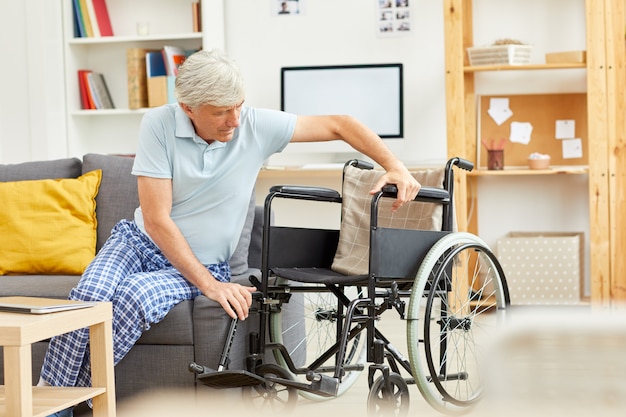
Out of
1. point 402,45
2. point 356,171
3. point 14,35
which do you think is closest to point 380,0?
point 402,45

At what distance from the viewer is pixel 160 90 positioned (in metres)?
4.73

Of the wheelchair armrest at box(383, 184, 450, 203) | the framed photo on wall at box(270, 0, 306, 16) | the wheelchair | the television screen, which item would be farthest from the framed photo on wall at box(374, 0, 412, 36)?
the wheelchair armrest at box(383, 184, 450, 203)

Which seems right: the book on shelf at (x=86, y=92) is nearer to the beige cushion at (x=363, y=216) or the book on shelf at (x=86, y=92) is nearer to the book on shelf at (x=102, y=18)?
the book on shelf at (x=102, y=18)

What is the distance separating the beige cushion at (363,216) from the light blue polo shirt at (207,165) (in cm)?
31

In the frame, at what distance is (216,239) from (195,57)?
1.65ft

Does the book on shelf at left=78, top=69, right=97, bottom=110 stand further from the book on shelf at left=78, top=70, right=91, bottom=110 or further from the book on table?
the book on table

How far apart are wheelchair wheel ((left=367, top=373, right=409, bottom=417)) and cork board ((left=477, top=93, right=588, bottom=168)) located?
8.27 feet

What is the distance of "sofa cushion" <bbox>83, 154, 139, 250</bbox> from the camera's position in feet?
10.1

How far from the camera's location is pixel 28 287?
2.74m

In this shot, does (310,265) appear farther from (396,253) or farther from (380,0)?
(380,0)

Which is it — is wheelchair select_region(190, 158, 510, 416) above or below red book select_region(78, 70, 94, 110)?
below

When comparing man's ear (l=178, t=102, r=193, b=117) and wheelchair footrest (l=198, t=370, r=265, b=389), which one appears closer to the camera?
wheelchair footrest (l=198, t=370, r=265, b=389)

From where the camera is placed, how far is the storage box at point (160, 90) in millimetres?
4703

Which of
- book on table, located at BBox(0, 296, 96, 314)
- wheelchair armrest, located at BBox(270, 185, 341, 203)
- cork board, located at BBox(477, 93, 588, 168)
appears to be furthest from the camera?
cork board, located at BBox(477, 93, 588, 168)
